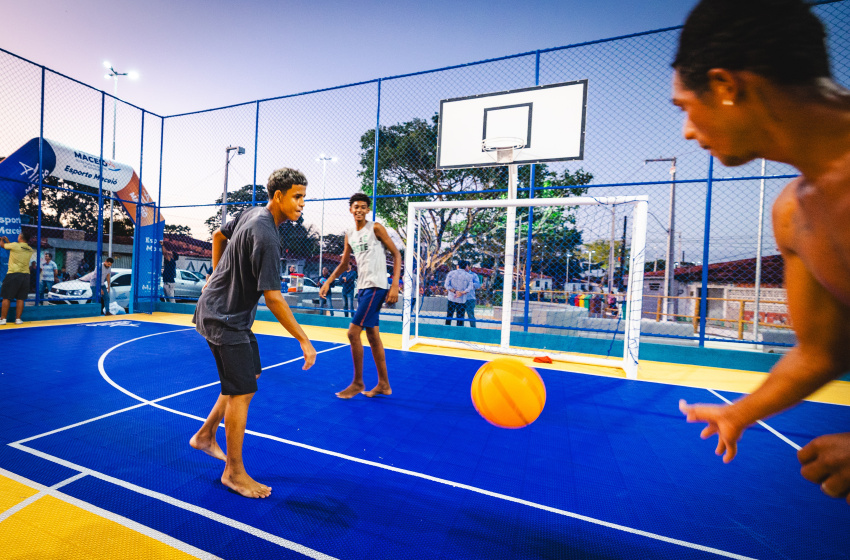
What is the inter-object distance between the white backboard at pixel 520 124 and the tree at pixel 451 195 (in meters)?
0.66

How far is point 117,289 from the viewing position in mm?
12008

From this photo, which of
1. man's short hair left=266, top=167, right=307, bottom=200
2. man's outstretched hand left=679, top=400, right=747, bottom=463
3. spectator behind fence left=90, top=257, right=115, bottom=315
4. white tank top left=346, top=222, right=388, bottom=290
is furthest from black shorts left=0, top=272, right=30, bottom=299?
man's outstretched hand left=679, top=400, right=747, bottom=463

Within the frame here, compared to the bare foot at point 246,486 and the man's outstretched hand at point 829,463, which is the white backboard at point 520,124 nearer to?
the bare foot at point 246,486

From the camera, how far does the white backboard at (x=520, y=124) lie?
688 centimetres

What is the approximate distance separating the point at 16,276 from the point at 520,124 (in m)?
10.3

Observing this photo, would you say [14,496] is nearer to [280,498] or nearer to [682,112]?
[280,498]

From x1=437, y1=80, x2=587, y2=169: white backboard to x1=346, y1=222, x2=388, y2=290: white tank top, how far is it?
368 centimetres

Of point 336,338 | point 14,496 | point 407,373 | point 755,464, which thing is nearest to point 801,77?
point 755,464

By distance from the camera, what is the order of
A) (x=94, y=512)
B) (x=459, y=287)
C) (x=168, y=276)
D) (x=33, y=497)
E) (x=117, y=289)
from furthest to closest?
(x=168, y=276), (x=117, y=289), (x=459, y=287), (x=33, y=497), (x=94, y=512)

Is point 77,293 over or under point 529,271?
under

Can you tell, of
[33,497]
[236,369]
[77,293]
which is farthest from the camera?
[77,293]

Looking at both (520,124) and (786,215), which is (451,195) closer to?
(520,124)

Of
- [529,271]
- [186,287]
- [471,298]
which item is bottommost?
[186,287]

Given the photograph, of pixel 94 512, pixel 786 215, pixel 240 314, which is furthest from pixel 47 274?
pixel 786 215
